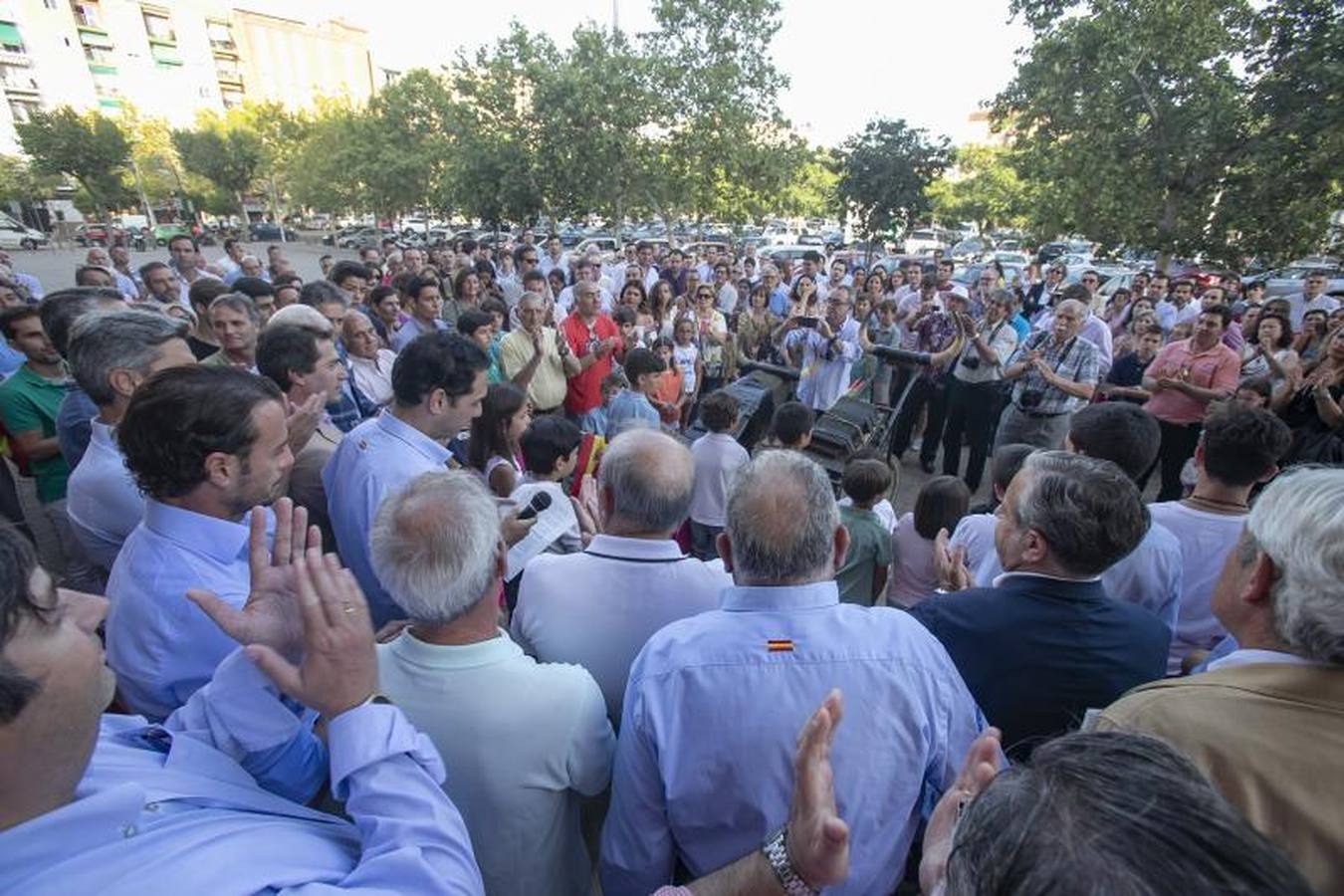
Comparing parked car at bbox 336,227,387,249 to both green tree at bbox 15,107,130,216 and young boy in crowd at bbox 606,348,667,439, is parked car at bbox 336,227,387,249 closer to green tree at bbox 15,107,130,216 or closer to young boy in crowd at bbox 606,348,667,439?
green tree at bbox 15,107,130,216

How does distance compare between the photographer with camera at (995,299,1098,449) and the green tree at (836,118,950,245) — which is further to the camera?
the green tree at (836,118,950,245)

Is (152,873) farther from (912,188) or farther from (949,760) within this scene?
(912,188)

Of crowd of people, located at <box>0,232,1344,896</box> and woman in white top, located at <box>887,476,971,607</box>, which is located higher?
crowd of people, located at <box>0,232,1344,896</box>

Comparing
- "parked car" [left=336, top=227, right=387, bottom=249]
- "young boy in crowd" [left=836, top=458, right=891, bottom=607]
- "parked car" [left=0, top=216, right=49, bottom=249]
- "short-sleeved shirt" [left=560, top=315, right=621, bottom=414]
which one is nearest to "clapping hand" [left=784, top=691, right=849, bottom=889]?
"young boy in crowd" [left=836, top=458, right=891, bottom=607]

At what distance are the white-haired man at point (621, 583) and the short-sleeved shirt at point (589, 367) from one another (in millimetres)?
3574

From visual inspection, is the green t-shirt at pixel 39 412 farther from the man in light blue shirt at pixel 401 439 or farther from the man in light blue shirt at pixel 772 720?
the man in light blue shirt at pixel 772 720

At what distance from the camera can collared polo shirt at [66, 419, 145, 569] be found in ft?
7.80

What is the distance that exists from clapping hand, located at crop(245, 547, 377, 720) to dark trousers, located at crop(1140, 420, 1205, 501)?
6059 millimetres

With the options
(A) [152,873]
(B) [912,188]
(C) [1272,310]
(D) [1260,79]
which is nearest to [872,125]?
(B) [912,188]

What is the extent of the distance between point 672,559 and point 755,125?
19.9 meters

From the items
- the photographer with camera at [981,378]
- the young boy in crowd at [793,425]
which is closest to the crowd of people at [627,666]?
the young boy in crowd at [793,425]

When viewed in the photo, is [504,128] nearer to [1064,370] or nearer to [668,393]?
[668,393]

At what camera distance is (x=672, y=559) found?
196cm

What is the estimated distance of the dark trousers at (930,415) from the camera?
669cm
